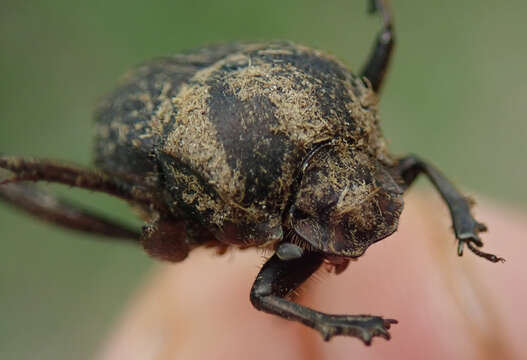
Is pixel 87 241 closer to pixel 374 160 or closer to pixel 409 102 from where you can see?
pixel 409 102

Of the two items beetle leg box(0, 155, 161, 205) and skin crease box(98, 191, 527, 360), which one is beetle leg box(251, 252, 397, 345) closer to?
skin crease box(98, 191, 527, 360)

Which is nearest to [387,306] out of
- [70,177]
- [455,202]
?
[455,202]

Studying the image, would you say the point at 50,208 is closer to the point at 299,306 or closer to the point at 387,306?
the point at 299,306

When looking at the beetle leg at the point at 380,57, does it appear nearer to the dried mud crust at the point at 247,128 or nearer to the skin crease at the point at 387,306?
the dried mud crust at the point at 247,128

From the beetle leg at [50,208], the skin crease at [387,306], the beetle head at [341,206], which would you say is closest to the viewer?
the beetle head at [341,206]

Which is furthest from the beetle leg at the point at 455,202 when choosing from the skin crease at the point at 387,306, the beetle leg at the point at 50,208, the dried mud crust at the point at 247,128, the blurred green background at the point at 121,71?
the blurred green background at the point at 121,71

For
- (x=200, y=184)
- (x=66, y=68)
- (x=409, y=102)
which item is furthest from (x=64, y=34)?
(x=200, y=184)

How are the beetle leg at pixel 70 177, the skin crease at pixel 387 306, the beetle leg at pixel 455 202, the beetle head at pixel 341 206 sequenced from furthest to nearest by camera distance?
the skin crease at pixel 387 306
the beetle leg at pixel 70 177
the beetle leg at pixel 455 202
the beetle head at pixel 341 206
